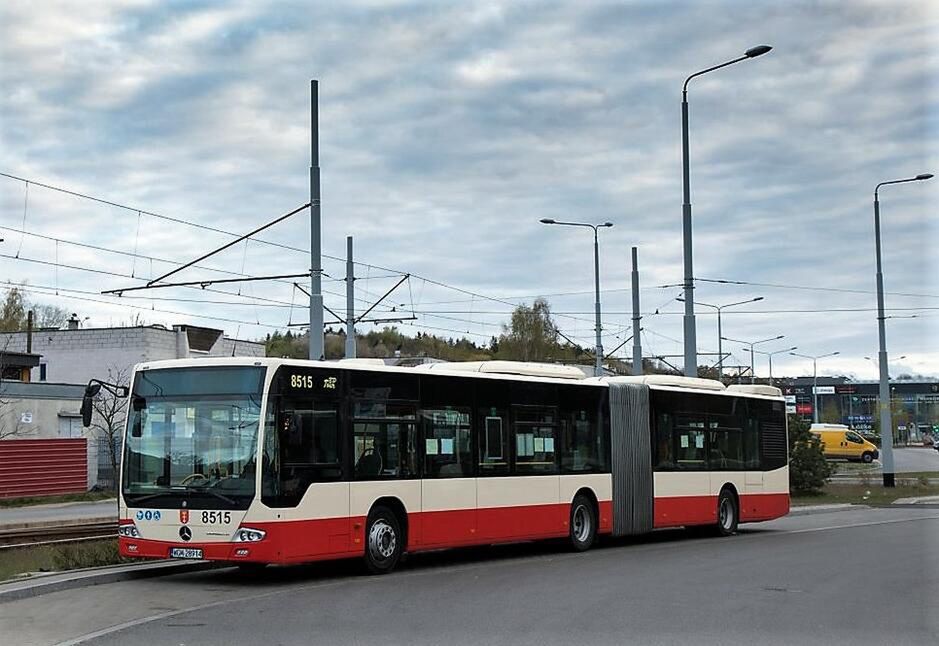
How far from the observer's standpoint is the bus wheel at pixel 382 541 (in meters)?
16.1

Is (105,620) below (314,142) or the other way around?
below

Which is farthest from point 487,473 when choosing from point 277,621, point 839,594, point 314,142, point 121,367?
point 121,367

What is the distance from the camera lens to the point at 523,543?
2264 centimetres

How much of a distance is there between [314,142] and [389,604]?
528 inches

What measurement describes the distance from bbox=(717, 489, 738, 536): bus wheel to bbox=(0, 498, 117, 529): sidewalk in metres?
14.0

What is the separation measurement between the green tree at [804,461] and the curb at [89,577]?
27.4 m

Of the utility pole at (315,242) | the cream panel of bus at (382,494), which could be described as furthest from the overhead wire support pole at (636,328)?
the cream panel of bus at (382,494)

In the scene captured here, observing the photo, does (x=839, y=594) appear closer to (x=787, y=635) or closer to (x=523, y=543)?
(x=787, y=635)

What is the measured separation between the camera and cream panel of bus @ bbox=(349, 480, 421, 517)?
52.3 ft

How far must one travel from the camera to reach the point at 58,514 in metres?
34.3

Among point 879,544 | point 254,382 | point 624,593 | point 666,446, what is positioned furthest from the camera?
point 666,446

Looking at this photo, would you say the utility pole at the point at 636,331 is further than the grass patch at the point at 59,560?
Yes

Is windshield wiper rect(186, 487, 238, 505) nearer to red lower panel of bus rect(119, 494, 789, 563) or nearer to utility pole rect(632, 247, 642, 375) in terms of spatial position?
red lower panel of bus rect(119, 494, 789, 563)

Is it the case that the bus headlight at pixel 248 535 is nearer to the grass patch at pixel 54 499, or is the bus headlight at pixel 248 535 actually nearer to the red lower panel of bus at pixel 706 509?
the red lower panel of bus at pixel 706 509
